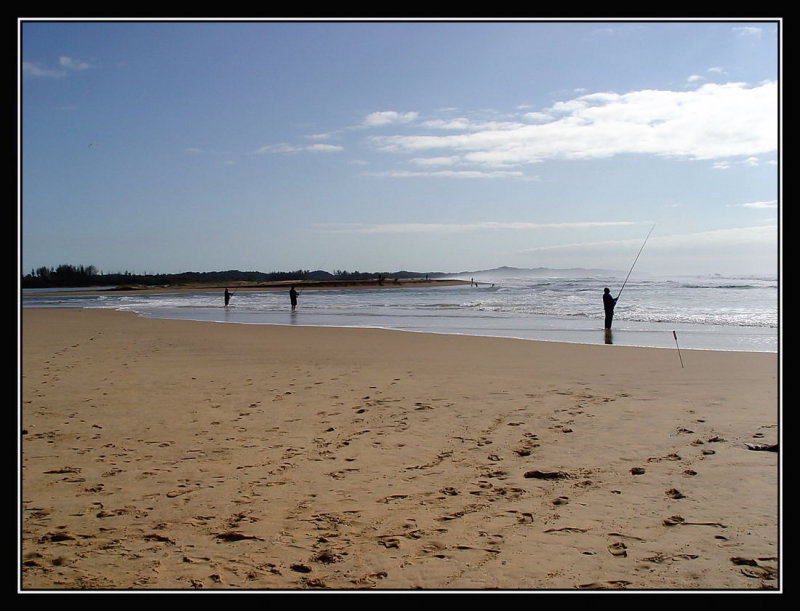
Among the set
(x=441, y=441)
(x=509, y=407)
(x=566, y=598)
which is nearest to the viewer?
(x=566, y=598)

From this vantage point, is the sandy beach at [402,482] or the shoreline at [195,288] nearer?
the sandy beach at [402,482]

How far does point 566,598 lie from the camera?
2.49m

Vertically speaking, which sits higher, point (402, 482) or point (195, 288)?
point (195, 288)

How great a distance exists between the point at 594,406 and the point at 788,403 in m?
4.48

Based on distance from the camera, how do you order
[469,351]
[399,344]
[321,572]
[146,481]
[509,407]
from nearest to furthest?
[321,572] < [146,481] < [509,407] < [469,351] < [399,344]

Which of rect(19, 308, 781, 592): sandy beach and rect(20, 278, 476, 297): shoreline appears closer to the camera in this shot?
rect(19, 308, 781, 592): sandy beach

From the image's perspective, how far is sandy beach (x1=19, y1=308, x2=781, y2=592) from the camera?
323 centimetres

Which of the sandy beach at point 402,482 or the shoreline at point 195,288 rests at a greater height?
the shoreline at point 195,288

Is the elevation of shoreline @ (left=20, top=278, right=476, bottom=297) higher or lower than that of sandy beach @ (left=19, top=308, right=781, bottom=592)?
higher

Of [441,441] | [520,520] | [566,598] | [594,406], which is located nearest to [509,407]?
[594,406]

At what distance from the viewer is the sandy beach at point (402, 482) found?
3234mm

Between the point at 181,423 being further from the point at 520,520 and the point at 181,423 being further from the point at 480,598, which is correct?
the point at 480,598

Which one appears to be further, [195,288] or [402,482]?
[195,288]

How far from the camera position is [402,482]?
462 centimetres
